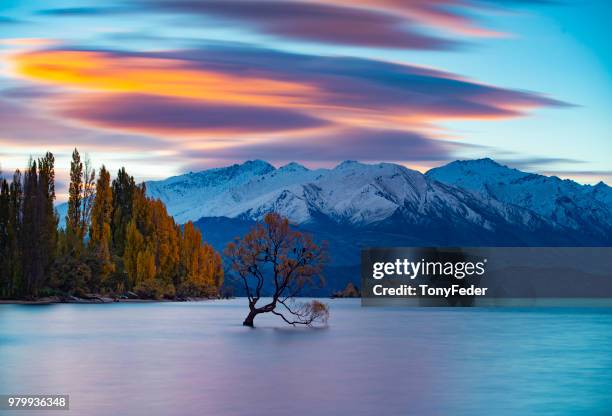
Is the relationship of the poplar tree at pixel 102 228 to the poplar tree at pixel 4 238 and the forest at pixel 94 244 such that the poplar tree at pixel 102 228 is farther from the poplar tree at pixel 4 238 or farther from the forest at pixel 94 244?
the poplar tree at pixel 4 238

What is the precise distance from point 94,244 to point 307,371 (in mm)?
89154

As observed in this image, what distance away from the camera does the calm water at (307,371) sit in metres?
27.4

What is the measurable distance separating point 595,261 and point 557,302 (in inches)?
683

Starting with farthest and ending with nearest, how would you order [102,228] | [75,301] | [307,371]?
[102,228]
[75,301]
[307,371]

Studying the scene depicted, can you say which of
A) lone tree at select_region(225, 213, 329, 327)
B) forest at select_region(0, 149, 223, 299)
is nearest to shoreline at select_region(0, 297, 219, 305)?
forest at select_region(0, 149, 223, 299)

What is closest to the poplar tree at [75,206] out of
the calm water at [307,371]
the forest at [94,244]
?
the forest at [94,244]

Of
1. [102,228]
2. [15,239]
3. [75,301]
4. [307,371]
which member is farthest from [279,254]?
[102,228]

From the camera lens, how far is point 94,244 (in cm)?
12144

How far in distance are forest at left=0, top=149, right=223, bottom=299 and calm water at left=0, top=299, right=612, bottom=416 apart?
136 feet

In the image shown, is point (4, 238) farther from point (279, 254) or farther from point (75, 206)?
point (279, 254)

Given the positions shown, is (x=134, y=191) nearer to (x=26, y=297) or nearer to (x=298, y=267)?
(x=26, y=297)

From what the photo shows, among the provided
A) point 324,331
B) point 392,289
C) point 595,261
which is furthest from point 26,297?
point 595,261

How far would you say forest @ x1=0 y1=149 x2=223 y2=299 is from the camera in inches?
4053

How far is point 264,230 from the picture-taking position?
2359 inches
